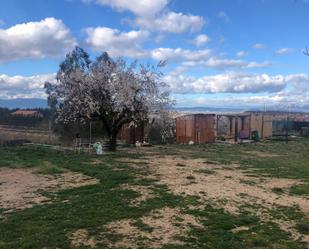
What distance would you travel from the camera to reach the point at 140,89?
21.1 metres

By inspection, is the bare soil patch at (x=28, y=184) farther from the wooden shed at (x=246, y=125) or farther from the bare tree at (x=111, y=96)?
the wooden shed at (x=246, y=125)

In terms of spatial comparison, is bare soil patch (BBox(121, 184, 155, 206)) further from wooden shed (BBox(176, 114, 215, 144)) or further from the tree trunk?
wooden shed (BBox(176, 114, 215, 144))

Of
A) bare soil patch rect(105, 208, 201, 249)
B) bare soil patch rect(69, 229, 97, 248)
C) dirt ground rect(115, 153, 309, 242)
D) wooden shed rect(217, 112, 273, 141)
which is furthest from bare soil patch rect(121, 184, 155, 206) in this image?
wooden shed rect(217, 112, 273, 141)

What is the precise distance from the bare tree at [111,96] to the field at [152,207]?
5991 millimetres

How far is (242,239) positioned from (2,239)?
3422 millimetres

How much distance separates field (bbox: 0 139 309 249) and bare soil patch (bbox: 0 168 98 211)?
20 millimetres

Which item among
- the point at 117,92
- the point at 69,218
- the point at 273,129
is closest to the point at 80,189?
the point at 69,218

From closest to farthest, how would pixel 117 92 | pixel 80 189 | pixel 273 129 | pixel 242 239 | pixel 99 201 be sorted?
1. pixel 242 239
2. pixel 99 201
3. pixel 80 189
4. pixel 117 92
5. pixel 273 129

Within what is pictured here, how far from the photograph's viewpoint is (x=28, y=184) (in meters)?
11.6

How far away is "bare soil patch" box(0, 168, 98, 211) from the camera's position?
9.52 metres

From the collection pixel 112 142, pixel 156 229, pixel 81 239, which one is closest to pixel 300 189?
pixel 156 229

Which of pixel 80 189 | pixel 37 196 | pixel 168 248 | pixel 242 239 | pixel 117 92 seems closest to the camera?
pixel 168 248

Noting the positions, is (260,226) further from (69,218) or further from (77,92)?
(77,92)

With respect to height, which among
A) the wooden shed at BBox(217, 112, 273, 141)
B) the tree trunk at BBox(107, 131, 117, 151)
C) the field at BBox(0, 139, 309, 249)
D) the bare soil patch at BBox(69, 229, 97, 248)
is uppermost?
the wooden shed at BBox(217, 112, 273, 141)
